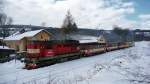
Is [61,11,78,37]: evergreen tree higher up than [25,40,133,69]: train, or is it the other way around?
[61,11,78,37]: evergreen tree

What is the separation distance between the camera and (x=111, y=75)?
22.2 m

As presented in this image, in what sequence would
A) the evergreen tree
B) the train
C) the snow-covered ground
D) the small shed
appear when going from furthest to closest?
the evergreen tree
the small shed
the train
the snow-covered ground

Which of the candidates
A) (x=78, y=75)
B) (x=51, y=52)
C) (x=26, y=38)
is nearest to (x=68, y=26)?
(x=26, y=38)

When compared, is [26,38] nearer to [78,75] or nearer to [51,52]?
[51,52]

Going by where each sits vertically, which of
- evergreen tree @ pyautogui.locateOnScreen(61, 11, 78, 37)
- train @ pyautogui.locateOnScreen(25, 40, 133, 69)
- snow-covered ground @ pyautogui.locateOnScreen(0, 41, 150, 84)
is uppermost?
evergreen tree @ pyautogui.locateOnScreen(61, 11, 78, 37)

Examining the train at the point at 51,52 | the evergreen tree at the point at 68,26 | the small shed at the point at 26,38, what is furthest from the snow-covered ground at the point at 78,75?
the evergreen tree at the point at 68,26

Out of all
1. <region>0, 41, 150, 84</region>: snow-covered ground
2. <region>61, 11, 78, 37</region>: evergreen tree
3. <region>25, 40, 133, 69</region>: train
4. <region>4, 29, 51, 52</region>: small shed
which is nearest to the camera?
<region>0, 41, 150, 84</region>: snow-covered ground

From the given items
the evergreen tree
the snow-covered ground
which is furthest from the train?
the evergreen tree

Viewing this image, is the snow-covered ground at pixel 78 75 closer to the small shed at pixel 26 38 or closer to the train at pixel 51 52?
the train at pixel 51 52

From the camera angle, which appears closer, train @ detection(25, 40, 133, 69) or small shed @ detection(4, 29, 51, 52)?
train @ detection(25, 40, 133, 69)

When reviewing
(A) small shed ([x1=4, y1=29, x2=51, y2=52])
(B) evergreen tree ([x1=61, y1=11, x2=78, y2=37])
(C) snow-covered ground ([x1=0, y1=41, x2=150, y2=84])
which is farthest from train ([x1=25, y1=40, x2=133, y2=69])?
(B) evergreen tree ([x1=61, y1=11, x2=78, y2=37])

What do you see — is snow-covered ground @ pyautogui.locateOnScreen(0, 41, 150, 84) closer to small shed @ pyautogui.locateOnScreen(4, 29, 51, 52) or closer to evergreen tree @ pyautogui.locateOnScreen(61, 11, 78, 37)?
small shed @ pyautogui.locateOnScreen(4, 29, 51, 52)

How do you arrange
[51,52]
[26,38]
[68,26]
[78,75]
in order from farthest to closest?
[68,26] → [26,38] → [51,52] → [78,75]

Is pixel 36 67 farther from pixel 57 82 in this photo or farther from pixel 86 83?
pixel 86 83
